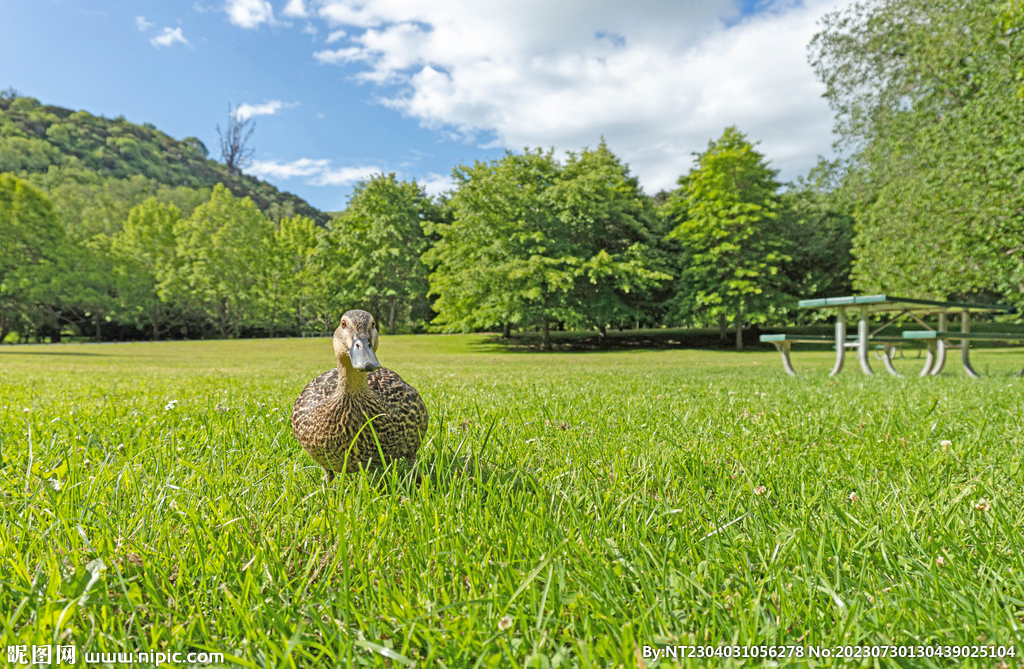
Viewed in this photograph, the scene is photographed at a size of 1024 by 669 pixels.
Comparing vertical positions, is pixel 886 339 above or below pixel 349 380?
below

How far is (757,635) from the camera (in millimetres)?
1021

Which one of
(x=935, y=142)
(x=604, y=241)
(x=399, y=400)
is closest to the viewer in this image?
(x=399, y=400)

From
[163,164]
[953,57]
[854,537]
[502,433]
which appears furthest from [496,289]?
[163,164]

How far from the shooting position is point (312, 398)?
214 centimetres

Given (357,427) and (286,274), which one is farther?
(286,274)

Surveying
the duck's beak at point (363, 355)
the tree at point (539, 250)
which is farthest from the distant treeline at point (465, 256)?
the duck's beak at point (363, 355)

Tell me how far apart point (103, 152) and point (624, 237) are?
95.7 meters

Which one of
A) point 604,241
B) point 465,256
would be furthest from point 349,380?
point 604,241

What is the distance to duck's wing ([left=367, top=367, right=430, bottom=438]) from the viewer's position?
2008mm

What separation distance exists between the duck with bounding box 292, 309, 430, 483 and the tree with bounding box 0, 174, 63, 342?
126 feet

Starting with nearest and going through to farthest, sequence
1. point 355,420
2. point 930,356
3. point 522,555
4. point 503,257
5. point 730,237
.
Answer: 1. point 522,555
2. point 355,420
3. point 930,356
4. point 503,257
5. point 730,237

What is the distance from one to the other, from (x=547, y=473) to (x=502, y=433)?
73 centimetres

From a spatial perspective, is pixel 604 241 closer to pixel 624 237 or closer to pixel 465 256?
pixel 624 237

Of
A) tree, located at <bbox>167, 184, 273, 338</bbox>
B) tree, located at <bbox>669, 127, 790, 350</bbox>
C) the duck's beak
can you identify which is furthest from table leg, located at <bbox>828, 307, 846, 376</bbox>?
tree, located at <bbox>167, 184, 273, 338</bbox>
